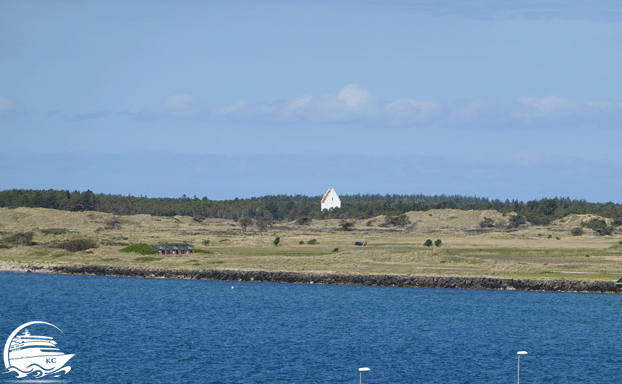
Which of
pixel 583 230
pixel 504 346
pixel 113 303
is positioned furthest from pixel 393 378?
pixel 583 230

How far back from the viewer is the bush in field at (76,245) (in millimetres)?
96556

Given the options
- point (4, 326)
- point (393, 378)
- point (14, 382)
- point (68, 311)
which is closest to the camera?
point (14, 382)

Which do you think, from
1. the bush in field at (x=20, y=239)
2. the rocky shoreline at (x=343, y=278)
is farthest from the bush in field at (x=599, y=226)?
the bush in field at (x=20, y=239)

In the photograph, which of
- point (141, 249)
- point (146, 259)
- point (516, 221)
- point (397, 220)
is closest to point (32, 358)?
point (146, 259)

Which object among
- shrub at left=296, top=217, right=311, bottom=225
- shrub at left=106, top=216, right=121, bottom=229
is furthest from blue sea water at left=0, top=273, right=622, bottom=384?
shrub at left=296, top=217, right=311, bottom=225

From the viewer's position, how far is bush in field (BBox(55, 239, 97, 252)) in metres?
96.6

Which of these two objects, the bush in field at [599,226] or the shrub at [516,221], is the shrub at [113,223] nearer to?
the shrub at [516,221]

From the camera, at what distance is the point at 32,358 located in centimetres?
3559

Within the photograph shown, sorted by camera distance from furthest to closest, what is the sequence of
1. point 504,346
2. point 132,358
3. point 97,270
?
point 97,270, point 504,346, point 132,358

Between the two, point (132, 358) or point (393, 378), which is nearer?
point (393, 378)

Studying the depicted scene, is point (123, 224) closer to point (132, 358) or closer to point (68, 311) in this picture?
point (68, 311)

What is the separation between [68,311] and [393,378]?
32.1 m

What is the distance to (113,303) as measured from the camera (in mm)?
60656

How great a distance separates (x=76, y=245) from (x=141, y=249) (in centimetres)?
1027
